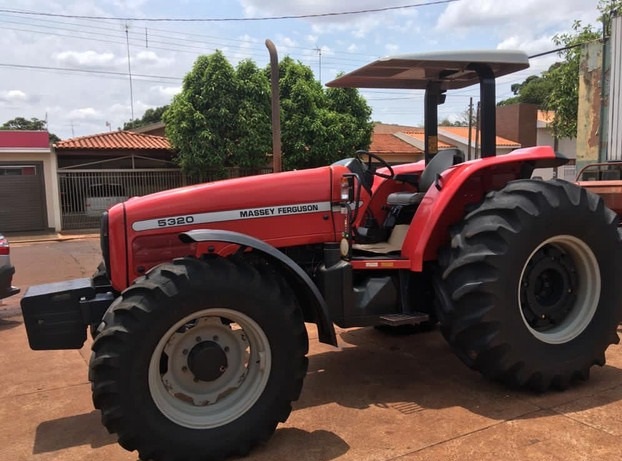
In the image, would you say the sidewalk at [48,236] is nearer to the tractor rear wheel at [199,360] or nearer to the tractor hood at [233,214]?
the tractor hood at [233,214]

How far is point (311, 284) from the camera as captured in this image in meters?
3.35

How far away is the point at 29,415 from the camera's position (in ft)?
12.5

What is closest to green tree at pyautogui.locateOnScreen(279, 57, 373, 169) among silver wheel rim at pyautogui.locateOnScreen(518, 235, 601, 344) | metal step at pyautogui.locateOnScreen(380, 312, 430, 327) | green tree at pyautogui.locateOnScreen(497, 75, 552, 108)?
silver wheel rim at pyautogui.locateOnScreen(518, 235, 601, 344)

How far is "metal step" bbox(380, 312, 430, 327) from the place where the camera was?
3748mm

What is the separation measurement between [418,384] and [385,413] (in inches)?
23.2

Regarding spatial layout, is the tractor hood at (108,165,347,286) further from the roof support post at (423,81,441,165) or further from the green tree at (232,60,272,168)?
the green tree at (232,60,272,168)

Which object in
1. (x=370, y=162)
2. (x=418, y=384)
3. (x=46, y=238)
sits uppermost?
(x=370, y=162)

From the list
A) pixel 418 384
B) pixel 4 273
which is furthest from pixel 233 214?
pixel 4 273

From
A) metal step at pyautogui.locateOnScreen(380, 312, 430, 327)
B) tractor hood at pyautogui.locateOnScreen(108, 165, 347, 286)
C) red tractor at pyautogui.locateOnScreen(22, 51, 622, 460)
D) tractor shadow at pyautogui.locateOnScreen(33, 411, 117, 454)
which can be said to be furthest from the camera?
metal step at pyautogui.locateOnScreen(380, 312, 430, 327)

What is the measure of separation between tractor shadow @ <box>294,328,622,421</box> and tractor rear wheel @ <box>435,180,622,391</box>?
15cm

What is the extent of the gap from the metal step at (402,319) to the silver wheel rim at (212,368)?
0.98 metres

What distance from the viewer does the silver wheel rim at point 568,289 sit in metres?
3.91

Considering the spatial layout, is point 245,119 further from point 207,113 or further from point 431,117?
point 431,117

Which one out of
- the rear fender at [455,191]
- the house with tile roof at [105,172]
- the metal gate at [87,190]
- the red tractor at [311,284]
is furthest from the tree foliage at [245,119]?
the rear fender at [455,191]
